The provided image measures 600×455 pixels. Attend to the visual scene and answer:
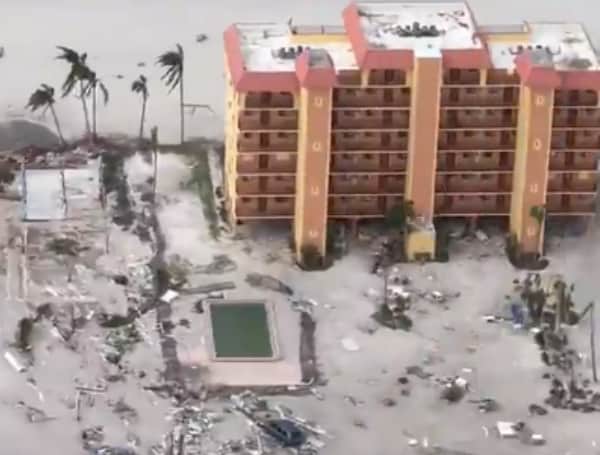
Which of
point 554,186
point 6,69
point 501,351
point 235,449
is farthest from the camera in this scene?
point 6,69

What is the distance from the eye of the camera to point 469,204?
233 feet

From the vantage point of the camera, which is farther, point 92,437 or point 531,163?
point 531,163

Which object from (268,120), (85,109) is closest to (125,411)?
(268,120)

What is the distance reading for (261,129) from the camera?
69500mm

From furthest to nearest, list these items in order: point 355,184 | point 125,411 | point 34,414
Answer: point 355,184 < point 125,411 < point 34,414

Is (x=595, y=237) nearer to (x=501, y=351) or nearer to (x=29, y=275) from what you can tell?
(x=501, y=351)

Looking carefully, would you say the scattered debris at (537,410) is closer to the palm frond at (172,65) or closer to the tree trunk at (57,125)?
the palm frond at (172,65)

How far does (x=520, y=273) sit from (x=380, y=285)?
3.73m

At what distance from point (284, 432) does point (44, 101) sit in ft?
54.3

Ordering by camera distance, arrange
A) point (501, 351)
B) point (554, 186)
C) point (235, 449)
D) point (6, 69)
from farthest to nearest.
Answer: point (6, 69), point (554, 186), point (501, 351), point (235, 449)

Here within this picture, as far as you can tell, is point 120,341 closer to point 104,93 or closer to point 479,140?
point 479,140

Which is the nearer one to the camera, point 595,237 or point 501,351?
point 501,351

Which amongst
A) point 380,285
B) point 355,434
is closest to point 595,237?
point 380,285

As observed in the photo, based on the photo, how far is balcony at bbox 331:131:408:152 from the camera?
69.7 m
